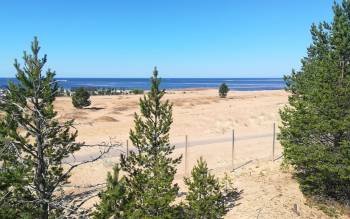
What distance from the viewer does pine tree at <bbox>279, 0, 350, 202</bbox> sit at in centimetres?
1981

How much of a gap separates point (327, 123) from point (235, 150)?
44.1 ft

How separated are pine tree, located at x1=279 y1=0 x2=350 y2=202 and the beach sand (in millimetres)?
1798

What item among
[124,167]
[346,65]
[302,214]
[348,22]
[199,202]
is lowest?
[302,214]

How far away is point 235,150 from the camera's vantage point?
32.8 m

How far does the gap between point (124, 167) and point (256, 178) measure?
932cm

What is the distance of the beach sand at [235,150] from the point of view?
2144 centimetres

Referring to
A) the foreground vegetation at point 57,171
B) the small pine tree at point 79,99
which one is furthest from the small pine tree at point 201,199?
the small pine tree at point 79,99

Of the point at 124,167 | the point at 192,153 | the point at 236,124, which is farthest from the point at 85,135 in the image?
the point at 124,167

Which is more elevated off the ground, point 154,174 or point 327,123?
point 327,123

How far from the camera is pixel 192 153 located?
31719 mm

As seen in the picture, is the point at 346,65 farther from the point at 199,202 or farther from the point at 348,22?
the point at 199,202

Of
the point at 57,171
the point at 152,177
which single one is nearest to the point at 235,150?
the point at 152,177

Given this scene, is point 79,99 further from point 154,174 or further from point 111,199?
point 111,199

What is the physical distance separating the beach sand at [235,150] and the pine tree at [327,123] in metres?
1.80
